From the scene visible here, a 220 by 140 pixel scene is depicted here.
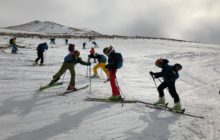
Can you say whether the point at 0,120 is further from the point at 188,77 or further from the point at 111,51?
the point at 188,77

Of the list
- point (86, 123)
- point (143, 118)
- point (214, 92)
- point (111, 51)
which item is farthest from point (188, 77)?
point (86, 123)

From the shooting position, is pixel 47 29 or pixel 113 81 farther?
pixel 47 29

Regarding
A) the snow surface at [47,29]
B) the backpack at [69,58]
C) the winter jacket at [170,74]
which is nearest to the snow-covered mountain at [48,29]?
the snow surface at [47,29]

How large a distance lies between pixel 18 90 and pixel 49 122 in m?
4.80

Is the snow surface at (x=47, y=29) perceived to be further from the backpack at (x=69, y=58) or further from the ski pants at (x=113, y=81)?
the ski pants at (x=113, y=81)

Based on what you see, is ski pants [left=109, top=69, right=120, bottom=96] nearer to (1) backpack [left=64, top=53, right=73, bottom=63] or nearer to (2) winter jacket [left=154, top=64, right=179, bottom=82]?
(2) winter jacket [left=154, top=64, right=179, bottom=82]

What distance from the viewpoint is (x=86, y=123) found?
877cm

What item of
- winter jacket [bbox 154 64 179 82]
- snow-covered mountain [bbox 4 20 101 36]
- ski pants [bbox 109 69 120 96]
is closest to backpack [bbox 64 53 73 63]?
ski pants [bbox 109 69 120 96]

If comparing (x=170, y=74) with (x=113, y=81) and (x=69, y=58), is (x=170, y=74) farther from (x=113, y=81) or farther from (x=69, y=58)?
(x=69, y=58)

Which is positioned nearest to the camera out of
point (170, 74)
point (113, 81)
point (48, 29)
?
point (170, 74)

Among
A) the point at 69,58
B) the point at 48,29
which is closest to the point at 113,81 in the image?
the point at 69,58

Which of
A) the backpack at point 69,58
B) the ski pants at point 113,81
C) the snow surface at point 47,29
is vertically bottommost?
the ski pants at point 113,81

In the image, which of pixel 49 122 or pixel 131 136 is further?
pixel 49 122

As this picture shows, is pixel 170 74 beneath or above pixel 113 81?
above
